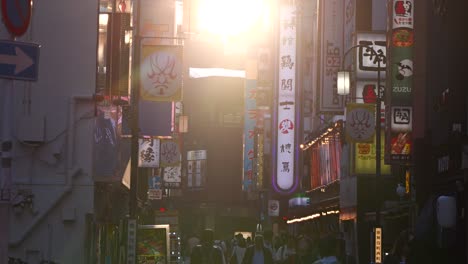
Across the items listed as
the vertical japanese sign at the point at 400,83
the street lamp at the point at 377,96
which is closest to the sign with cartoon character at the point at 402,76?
the vertical japanese sign at the point at 400,83

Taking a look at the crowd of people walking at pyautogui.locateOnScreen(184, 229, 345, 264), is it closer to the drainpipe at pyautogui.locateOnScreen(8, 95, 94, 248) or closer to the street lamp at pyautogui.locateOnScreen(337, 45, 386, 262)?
the street lamp at pyautogui.locateOnScreen(337, 45, 386, 262)

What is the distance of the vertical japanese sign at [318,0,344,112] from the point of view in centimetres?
3906

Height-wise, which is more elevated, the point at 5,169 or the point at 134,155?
the point at 5,169

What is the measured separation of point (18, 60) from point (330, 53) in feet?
98.3

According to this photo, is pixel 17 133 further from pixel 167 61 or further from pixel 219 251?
pixel 219 251

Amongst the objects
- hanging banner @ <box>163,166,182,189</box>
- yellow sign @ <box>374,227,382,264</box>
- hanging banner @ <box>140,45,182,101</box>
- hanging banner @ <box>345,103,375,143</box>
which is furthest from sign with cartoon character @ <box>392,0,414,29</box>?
hanging banner @ <box>163,166,182,189</box>

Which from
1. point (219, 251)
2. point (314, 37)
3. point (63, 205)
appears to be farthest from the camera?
point (314, 37)

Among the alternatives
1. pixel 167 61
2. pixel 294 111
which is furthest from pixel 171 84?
pixel 294 111

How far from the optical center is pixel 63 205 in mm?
22578

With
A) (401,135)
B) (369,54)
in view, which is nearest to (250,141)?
(369,54)

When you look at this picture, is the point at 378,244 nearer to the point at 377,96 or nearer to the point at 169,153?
the point at 377,96

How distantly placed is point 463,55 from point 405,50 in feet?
22.1

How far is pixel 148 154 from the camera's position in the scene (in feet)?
118

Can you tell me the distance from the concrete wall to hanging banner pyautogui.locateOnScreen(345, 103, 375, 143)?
1066 cm
